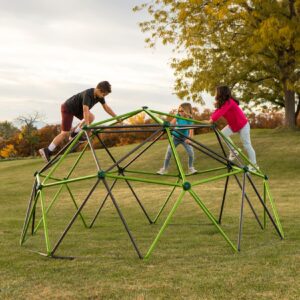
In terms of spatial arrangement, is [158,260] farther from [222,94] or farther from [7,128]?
[7,128]

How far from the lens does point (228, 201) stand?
30.9 feet

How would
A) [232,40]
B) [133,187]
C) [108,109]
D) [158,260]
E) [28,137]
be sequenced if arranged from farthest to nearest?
[28,137] < [232,40] < [133,187] < [108,109] < [158,260]

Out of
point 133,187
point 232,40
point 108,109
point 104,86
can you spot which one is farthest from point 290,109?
point 104,86

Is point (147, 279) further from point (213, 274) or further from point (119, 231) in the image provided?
point (119, 231)

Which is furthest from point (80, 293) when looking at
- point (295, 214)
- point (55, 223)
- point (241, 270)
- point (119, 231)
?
point (295, 214)

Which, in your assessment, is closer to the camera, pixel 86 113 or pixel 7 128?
pixel 86 113

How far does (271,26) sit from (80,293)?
16154 mm

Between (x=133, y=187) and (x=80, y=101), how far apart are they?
623cm

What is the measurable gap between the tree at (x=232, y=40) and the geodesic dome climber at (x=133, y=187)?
381cm

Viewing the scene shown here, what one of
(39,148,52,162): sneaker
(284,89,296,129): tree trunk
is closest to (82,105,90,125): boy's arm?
(39,148,52,162): sneaker

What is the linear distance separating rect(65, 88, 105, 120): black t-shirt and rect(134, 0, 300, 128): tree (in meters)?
11.9

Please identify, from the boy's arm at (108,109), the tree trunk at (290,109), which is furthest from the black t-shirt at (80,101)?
the tree trunk at (290,109)

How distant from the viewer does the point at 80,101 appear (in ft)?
24.9

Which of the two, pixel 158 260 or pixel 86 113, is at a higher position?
pixel 86 113
